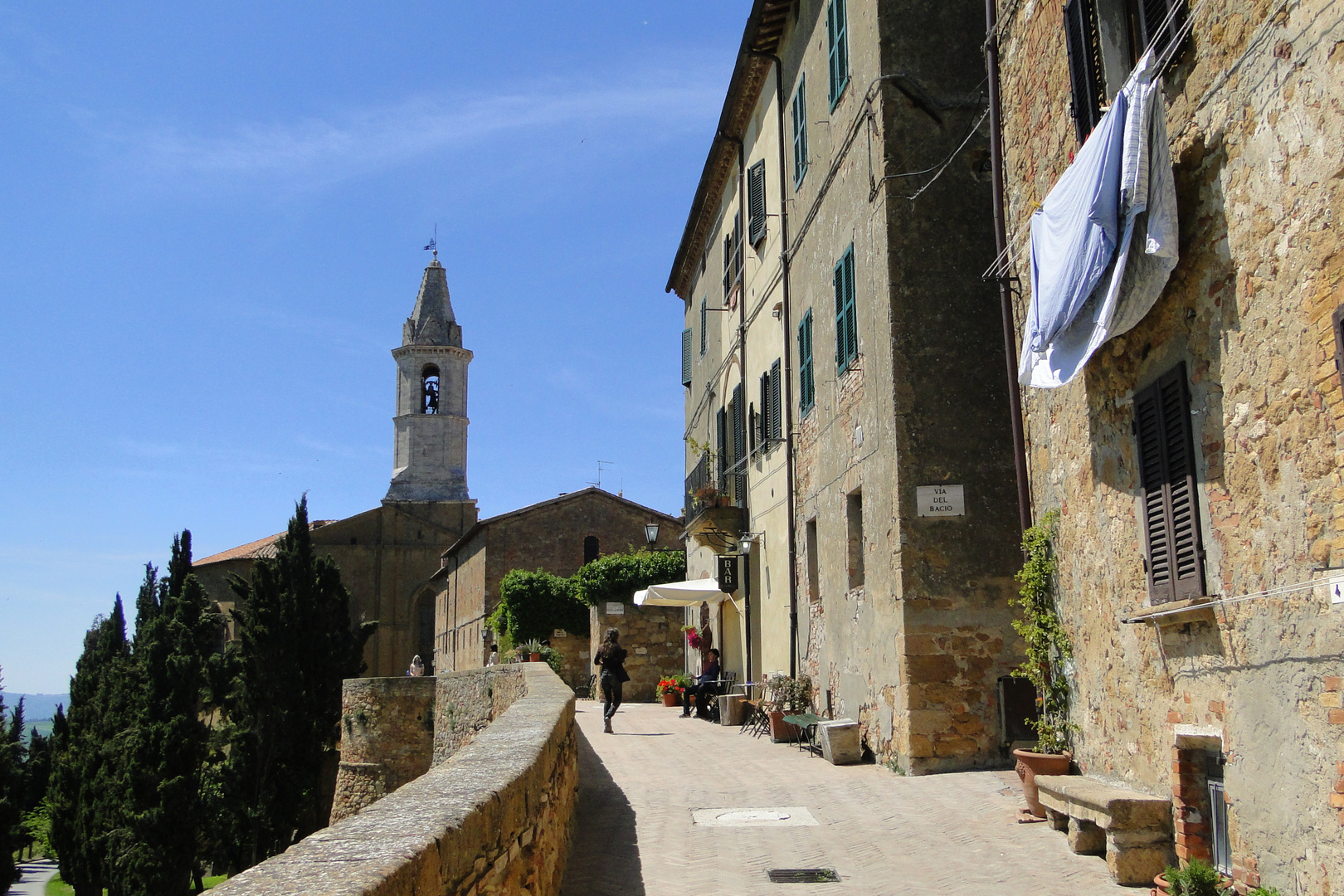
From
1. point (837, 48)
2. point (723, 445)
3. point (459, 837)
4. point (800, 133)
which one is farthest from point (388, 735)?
point (459, 837)

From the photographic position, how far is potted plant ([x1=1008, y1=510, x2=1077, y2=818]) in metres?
8.06

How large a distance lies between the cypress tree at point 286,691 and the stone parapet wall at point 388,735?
8334 mm

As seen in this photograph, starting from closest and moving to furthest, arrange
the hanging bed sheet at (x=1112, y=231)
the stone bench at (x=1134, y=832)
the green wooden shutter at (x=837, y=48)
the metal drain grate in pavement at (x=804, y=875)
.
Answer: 1. the hanging bed sheet at (x=1112, y=231)
2. the stone bench at (x=1134, y=832)
3. the metal drain grate in pavement at (x=804, y=875)
4. the green wooden shutter at (x=837, y=48)

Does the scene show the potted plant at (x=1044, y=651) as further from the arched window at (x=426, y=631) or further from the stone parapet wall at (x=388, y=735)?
the arched window at (x=426, y=631)

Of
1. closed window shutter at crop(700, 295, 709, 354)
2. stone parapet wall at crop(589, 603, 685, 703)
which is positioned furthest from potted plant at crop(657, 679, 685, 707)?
closed window shutter at crop(700, 295, 709, 354)

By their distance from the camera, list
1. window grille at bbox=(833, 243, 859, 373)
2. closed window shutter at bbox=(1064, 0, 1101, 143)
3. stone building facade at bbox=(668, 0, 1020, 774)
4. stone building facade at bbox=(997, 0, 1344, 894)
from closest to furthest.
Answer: stone building facade at bbox=(997, 0, 1344, 894), closed window shutter at bbox=(1064, 0, 1101, 143), stone building facade at bbox=(668, 0, 1020, 774), window grille at bbox=(833, 243, 859, 373)

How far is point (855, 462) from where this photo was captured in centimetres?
1216

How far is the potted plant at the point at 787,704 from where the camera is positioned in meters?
14.0

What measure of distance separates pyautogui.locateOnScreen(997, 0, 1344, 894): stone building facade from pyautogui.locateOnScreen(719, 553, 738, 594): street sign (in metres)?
11.8

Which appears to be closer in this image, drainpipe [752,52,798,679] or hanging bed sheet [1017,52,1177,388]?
hanging bed sheet [1017,52,1177,388]

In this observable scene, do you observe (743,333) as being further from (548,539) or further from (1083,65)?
(548,539)

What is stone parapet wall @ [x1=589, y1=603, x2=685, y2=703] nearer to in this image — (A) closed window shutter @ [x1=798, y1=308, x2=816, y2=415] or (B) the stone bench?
(A) closed window shutter @ [x1=798, y1=308, x2=816, y2=415]

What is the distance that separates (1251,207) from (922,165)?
5946 millimetres

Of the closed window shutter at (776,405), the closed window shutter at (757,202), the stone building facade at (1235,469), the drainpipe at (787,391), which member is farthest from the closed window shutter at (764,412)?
the stone building facade at (1235,469)
